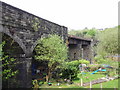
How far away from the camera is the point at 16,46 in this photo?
235 inches

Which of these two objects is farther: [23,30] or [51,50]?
[51,50]

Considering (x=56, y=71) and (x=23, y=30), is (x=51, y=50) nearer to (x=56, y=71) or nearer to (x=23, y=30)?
(x=23, y=30)

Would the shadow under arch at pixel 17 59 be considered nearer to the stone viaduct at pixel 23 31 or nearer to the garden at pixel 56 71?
the stone viaduct at pixel 23 31

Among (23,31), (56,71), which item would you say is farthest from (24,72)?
(56,71)

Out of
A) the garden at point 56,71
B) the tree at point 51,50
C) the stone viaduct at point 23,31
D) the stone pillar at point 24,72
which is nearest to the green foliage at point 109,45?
the garden at point 56,71

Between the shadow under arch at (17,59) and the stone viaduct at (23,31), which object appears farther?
the shadow under arch at (17,59)

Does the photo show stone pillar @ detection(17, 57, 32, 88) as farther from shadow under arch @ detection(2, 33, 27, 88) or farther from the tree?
the tree

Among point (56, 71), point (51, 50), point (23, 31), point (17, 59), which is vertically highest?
point (23, 31)

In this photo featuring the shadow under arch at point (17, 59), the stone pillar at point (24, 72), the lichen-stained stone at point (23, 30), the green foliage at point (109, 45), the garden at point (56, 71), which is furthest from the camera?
the green foliage at point (109, 45)

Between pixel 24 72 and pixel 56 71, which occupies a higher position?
pixel 24 72

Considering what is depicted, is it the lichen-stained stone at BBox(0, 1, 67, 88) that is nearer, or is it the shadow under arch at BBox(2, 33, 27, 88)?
the lichen-stained stone at BBox(0, 1, 67, 88)

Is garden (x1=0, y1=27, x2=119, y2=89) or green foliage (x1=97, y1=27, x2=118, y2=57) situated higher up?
green foliage (x1=97, y1=27, x2=118, y2=57)

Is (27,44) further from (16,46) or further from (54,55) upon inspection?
(54,55)

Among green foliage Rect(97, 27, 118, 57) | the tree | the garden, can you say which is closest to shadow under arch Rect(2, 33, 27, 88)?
the garden
